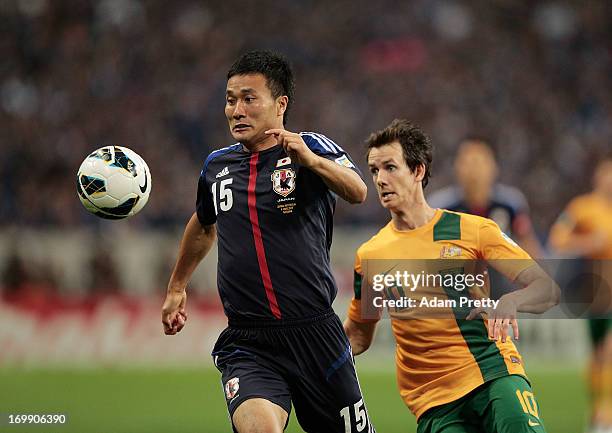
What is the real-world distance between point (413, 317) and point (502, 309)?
684mm

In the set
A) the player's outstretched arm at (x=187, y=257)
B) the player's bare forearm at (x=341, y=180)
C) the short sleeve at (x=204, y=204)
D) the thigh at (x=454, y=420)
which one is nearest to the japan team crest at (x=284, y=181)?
the player's bare forearm at (x=341, y=180)

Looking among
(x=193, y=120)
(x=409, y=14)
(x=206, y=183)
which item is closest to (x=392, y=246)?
(x=206, y=183)

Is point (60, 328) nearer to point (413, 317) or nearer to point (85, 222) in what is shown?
point (85, 222)

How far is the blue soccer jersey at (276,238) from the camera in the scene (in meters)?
4.77

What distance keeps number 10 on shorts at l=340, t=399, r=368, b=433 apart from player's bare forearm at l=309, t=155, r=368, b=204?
3.34 feet

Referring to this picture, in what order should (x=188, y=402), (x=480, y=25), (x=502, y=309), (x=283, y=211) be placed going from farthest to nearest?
1. (x=480, y=25)
2. (x=188, y=402)
3. (x=283, y=211)
4. (x=502, y=309)

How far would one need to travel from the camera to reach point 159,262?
1513 centimetres

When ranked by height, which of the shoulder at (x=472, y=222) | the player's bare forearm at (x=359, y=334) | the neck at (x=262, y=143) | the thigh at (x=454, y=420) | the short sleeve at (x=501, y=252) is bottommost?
the thigh at (x=454, y=420)

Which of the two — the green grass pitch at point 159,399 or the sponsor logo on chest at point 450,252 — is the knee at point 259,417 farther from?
the green grass pitch at point 159,399

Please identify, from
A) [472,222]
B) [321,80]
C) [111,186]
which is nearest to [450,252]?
[472,222]

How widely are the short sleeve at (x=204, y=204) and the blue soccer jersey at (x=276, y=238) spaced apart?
8.1 inches

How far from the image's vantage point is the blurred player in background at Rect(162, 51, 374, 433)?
475 cm

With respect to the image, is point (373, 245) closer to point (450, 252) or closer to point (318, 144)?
point (450, 252)

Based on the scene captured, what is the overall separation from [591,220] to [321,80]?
39.9 ft
